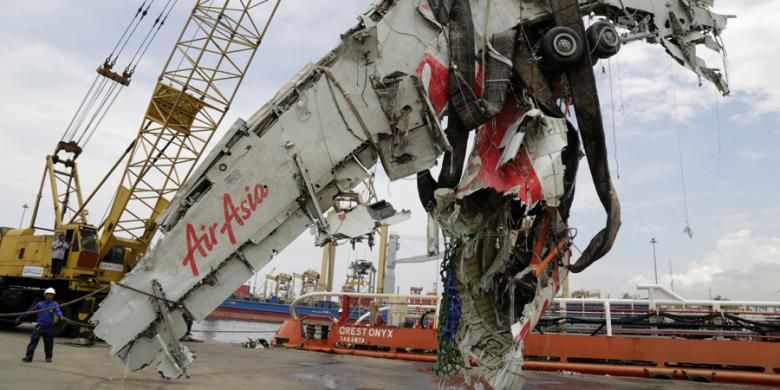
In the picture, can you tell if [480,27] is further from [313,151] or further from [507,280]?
[507,280]

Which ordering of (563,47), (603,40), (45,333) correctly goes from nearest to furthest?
(563,47)
(603,40)
(45,333)

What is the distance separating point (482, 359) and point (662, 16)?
5.38m

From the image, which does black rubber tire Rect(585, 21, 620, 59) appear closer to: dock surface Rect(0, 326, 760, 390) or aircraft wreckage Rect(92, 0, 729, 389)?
aircraft wreckage Rect(92, 0, 729, 389)

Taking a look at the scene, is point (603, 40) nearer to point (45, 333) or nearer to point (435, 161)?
point (435, 161)

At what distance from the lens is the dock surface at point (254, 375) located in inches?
265

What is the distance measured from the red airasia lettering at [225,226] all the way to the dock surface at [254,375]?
1934 millimetres

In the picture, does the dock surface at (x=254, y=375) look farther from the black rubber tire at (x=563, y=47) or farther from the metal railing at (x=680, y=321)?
the black rubber tire at (x=563, y=47)

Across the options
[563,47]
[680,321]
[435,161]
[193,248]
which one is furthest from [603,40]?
[680,321]

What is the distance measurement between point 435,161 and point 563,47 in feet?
6.83

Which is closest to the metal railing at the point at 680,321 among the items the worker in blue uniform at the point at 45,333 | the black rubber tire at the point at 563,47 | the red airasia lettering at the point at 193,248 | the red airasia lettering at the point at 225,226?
the black rubber tire at the point at 563,47

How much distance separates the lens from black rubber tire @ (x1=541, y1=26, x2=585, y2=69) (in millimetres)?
6316

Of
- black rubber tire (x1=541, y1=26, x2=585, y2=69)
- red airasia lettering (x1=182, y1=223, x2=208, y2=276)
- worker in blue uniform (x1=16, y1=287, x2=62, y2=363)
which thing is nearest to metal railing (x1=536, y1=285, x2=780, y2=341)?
black rubber tire (x1=541, y1=26, x2=585, y2=69)

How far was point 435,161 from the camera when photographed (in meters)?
6.43

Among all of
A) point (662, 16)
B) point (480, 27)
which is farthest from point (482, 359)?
point (662, 16)
